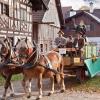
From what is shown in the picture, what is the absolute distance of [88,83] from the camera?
47.2ft

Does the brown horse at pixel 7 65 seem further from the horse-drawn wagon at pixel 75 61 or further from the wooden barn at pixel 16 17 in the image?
the wooden barn at pixel 16 17

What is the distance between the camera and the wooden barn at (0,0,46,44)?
2343 centimetres

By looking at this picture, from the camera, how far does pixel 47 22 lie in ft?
108

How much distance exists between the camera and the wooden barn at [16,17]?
23.4m

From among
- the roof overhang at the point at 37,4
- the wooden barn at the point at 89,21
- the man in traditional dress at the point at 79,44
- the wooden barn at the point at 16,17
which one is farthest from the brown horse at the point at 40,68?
the wooden barn at the point at 89,21

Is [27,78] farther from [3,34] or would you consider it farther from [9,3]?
[9,3]

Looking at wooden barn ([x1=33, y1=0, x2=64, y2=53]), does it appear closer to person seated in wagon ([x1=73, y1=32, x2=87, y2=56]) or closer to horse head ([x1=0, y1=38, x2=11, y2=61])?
person seated in wagon ([x1=73, y1=32, x2=87, y2=56])

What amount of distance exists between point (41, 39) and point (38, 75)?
22.4 m

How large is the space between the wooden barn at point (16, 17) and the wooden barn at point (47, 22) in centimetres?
165

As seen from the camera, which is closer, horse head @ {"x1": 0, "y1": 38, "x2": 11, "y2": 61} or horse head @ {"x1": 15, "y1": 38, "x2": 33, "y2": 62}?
horse head @ {"x1": 0, "y1": 38, "x2": 11, "y2": 61}

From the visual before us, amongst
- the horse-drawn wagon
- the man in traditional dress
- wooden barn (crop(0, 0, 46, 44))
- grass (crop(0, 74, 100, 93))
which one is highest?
wooden barn (crop(0, 0, 46, 44))

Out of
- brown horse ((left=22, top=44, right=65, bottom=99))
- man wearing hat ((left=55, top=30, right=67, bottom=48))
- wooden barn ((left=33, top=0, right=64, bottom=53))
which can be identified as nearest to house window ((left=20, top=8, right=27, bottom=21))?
wooden barn ((left=33, top=0, right=64, bottom=53))

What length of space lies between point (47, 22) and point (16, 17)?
7850mm

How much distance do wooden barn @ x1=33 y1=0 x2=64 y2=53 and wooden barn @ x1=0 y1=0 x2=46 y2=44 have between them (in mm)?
1646
